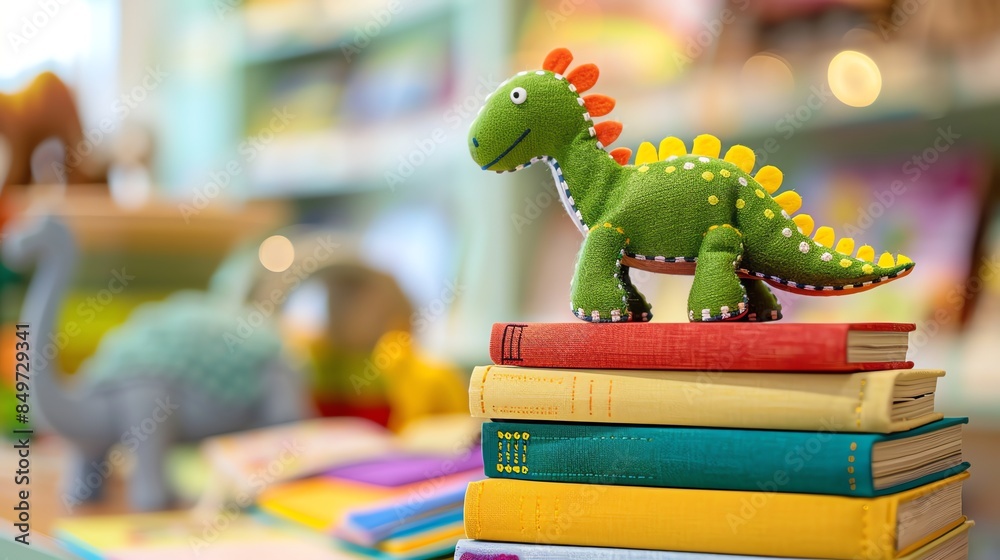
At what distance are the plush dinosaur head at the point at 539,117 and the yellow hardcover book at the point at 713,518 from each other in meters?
0.24

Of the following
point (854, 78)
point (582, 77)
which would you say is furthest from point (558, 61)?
point (854, 78)

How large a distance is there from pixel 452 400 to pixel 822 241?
0.78 m

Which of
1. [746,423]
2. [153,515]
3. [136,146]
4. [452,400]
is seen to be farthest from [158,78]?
[746,423]

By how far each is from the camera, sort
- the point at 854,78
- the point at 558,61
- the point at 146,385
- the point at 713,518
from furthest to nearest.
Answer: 1. the point at 854,78
2. the point at 146,385
3. the point at 558,61
4. the point at 713,518

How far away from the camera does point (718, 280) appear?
0.54 metres

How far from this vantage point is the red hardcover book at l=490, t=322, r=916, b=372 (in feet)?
1.64

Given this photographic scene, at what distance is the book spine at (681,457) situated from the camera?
492mm

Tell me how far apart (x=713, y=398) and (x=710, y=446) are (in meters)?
0.03

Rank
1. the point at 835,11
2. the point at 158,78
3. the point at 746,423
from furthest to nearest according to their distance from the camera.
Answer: the point at 158,78 < the point at 835,11 < the point at 746,423

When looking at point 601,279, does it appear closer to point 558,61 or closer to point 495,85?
point 558,61

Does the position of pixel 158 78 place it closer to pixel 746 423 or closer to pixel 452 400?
pixel 452 400

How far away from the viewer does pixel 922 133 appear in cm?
131

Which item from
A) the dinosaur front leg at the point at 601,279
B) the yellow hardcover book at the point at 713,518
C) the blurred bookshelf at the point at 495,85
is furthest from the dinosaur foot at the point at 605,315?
the blurred bookshelf at the point at 495,85

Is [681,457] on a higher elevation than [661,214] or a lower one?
lower
